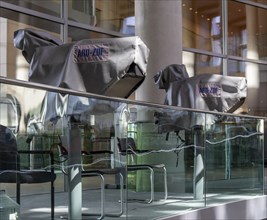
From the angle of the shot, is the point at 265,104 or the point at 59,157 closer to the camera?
the point at 59,157

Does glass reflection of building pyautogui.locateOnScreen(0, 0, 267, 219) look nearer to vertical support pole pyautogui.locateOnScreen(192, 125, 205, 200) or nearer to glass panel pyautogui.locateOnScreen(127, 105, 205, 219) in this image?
vertical support pole pyautogui.locateOnScreen(192, 125, 205, 200)

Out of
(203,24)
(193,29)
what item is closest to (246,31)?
(203,24)

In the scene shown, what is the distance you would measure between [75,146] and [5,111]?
103 cm

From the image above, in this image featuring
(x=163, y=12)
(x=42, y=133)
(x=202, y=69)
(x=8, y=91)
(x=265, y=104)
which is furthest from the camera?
(x=265, y=104)

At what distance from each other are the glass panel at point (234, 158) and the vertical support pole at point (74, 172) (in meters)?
2.57

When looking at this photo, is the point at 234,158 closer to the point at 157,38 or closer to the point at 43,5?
the point at 157,38

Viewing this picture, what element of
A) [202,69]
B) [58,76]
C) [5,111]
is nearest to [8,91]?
[5,111]

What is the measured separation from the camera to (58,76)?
5.09 m

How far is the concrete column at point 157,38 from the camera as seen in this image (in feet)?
32.2

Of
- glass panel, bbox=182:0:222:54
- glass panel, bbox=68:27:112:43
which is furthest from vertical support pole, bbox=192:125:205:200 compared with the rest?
glass panel, bbox=182:0:222:54

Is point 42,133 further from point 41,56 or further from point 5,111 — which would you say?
point 41,56

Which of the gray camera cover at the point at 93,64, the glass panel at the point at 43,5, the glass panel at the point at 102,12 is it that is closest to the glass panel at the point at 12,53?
the glass panel at the point at 43,5

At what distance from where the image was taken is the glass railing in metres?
4.01

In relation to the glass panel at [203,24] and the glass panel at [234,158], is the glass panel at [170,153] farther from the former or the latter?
the glass panel at [203,24]
